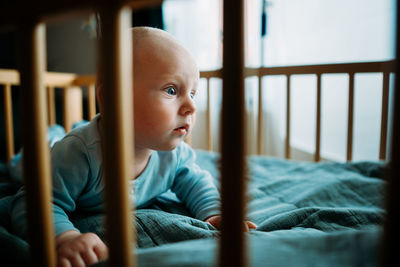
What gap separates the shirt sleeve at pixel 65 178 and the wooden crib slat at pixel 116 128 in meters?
0.28

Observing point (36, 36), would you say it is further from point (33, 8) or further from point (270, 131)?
point (270, 131)

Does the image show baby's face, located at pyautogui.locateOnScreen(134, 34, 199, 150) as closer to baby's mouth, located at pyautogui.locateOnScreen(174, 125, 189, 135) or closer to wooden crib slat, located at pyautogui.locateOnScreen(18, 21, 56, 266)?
baby's mouth, located at pyautogui.locateOnScreen(174, 125, 189, 135)

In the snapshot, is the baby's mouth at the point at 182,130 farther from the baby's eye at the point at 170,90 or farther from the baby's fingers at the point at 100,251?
the baby's fingers at the point at 100,251

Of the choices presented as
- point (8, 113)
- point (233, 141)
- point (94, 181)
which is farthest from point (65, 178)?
point (8, 113)

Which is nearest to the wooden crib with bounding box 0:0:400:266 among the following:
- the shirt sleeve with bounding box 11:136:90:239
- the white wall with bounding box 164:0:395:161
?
the shirt sleeve with bounding box 11:136:90:239

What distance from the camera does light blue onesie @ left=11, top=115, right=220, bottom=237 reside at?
1.89 ft

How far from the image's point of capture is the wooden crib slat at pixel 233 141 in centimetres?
26

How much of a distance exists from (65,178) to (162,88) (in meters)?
0.25

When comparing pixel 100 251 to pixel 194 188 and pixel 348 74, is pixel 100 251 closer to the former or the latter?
pixel 194 188

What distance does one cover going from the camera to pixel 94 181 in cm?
64

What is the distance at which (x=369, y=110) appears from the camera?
1528 millimetres

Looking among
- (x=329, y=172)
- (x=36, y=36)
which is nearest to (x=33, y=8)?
(x=36, y=36)

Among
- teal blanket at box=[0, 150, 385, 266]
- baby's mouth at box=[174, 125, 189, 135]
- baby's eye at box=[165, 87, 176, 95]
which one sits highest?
baby's eye at box=[165, 87, 176, 95]

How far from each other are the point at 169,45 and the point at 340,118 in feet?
4.88
